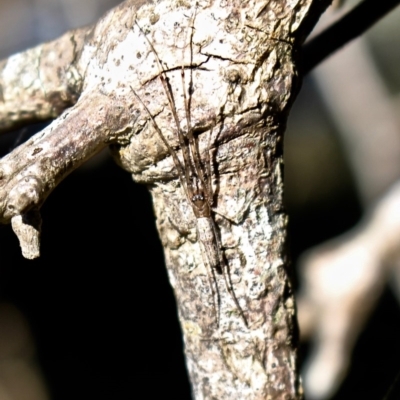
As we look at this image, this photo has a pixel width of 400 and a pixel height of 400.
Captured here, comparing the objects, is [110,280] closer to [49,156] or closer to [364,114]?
[364,114]

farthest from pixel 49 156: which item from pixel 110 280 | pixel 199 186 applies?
pixel 110 280

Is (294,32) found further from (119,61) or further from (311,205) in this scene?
(311,205)

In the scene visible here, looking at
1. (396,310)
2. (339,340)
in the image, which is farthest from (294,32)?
(396,310)

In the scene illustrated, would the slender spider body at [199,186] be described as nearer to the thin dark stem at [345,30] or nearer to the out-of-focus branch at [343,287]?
the thin dark stem at [345,30]

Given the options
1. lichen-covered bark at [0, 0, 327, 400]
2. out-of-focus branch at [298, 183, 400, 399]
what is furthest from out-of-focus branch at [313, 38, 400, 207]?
lichen-covered bark at [0, 0, 327, 400]

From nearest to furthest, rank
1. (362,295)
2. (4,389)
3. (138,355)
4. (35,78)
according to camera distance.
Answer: (35,78), (362,295), (4,389), (138,355)

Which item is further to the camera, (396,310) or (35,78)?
(396,310)
